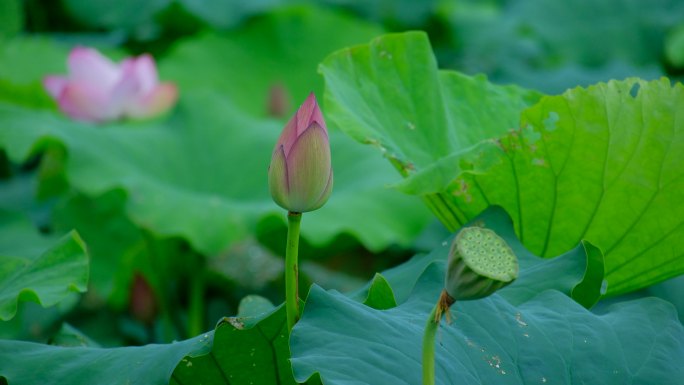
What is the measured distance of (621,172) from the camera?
1.07m

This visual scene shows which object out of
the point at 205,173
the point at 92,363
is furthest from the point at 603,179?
the point at 205,173

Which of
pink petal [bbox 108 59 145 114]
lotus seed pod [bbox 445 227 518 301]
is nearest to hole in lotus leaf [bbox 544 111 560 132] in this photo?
lotus seed pod [bbox 445 227 518 301]

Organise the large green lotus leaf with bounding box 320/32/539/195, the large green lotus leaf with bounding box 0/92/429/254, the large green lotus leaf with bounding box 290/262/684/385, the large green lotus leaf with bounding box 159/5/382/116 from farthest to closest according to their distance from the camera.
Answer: the large green lotus leaf with bounding box 159/5/382/116 < the large green lotus leaf with bounding box 0/92/429/254 < the large green lotus leaf with bounding box 320/32/539/195 < the large green lotus leaf with bounding box 290/262/684/385

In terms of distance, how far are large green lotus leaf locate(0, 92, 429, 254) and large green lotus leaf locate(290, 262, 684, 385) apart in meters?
0.64

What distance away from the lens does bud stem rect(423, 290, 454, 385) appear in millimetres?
653

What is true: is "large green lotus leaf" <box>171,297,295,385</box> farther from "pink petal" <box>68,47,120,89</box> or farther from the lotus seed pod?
"pink petal" <box>68,47,120,89</box>

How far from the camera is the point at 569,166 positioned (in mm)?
1086

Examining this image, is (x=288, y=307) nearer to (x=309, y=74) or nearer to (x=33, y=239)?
(x=33, y=239)

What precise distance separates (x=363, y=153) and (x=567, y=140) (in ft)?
2.87

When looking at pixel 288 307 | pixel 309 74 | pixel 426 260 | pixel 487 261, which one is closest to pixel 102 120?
pixel 309 74

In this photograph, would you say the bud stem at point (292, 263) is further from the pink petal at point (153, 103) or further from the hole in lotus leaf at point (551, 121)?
the pink petal at point (153, 103)

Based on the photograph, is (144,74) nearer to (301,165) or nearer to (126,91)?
(126,91)

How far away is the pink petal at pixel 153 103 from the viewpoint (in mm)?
2072

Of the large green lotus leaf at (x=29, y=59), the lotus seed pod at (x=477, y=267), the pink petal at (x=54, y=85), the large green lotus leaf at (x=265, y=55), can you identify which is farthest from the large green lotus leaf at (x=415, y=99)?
the large green lotus leaf at (x=29, y=59)
